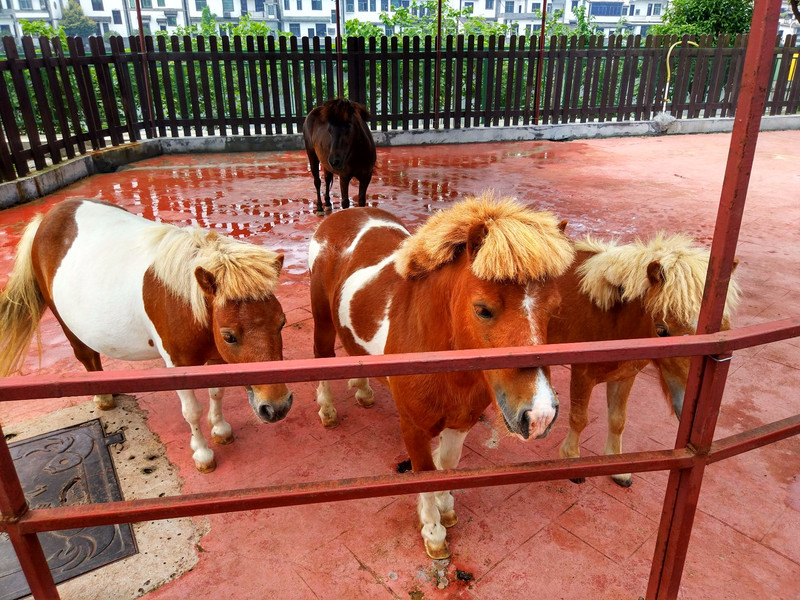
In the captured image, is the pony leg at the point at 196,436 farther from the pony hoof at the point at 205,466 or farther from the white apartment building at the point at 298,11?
the white apartment building at the point at 298,11

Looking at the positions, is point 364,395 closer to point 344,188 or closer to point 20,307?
point 20,307

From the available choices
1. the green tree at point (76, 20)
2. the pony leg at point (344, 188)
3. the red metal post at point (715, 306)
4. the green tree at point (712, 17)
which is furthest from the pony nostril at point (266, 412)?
the green tree at point (76, 20)

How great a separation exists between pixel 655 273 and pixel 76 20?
7454 cm

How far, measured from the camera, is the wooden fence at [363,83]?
9727 millimetres

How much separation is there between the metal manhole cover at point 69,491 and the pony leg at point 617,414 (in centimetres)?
249

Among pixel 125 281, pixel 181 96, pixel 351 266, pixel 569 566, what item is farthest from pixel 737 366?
pixel 181 96

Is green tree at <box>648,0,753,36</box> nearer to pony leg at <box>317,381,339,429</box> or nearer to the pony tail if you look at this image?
pony leg at <box>317,381,339,429</box>

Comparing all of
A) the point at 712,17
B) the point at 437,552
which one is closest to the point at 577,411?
the point at 437,552

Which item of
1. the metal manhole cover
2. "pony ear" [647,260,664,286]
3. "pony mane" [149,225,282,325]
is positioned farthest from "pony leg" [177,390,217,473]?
"pony ear" [647,260,664,286]

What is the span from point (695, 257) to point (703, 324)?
0.89 meters

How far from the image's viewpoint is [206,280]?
241cm

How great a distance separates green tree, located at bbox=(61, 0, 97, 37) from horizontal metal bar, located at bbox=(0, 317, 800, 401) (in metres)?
71.8

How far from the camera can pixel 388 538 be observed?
249cm

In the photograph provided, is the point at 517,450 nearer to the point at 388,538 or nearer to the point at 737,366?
the point at 388,538
